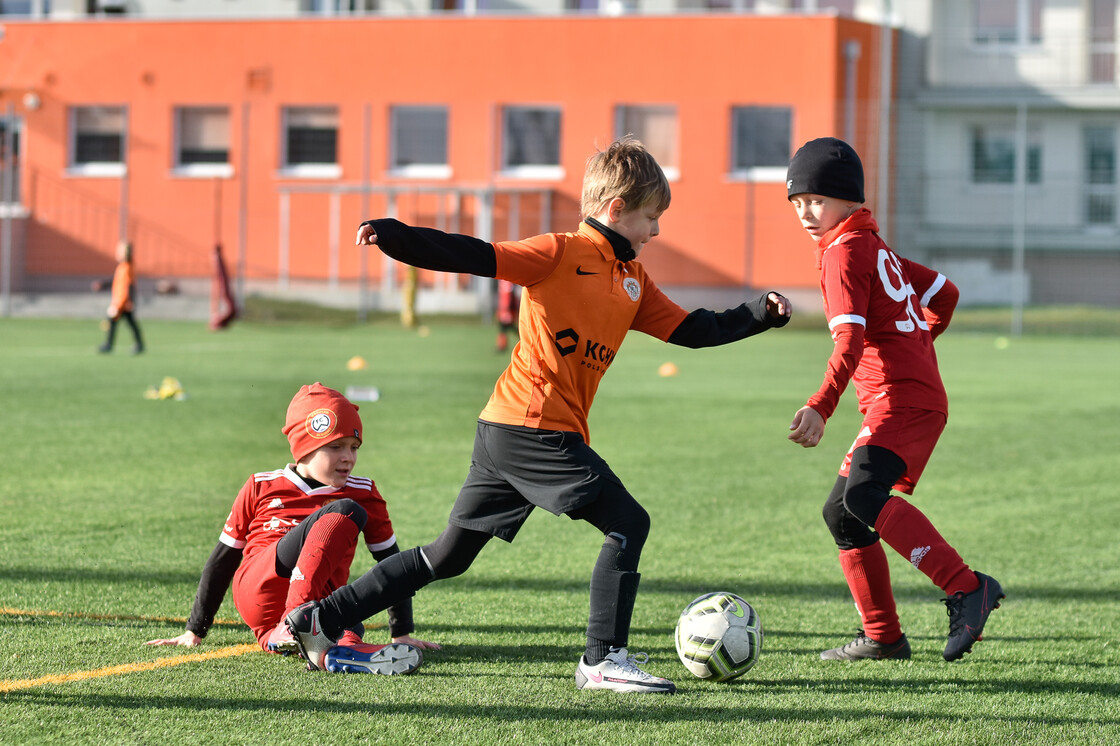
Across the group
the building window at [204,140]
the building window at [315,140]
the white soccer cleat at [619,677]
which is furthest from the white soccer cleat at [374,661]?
the building window at [204,140]

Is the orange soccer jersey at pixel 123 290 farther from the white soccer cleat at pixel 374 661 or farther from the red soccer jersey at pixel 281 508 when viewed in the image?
the white soccer cleat at pixel 374 661

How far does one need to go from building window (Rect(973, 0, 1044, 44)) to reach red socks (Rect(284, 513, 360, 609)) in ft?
111

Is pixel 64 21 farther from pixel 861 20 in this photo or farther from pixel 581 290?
pixel 581 290

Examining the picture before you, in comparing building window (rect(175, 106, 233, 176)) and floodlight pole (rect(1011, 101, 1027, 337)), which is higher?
building window (rect(175, 106, 233, 176))

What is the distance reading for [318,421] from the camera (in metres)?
4.42

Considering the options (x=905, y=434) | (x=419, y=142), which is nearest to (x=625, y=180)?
(x=905, y=434)

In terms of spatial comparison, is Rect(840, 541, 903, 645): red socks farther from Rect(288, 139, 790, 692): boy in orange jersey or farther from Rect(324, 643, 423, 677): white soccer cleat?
Rect(324, 643, 423, 677): white soccer cleat

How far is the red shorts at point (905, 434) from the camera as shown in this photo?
443cm

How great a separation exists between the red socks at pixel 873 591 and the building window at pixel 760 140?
26.6 metres

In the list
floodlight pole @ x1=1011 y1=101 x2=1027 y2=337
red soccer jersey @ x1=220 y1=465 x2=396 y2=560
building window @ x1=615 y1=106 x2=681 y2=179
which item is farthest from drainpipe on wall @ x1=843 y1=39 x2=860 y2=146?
red soccer jersey @ x1=220 y1=465 x2=396 y2=560

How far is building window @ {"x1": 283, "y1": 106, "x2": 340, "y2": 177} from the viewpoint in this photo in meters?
32.5

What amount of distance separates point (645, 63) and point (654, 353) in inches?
Result: 421

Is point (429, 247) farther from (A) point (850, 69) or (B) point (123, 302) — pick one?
(A) point (850, 69)

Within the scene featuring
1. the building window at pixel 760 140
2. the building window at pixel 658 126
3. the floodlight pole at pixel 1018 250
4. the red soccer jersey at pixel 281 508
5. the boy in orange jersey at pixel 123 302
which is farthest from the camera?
the building window at pixel 658 126
